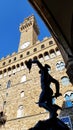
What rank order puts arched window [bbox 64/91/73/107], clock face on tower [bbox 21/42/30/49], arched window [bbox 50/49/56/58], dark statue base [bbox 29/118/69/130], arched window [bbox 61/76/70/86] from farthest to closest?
clock face on tower [bbox 21/42/30/49], arched window [bbox 50/49/56/58], arched window [bbox 61/76/70/86], arched window [bbox 64/91/73/107], dark statue base [bbox 29/118/69/130]

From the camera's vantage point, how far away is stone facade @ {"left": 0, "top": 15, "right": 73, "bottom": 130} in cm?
1549

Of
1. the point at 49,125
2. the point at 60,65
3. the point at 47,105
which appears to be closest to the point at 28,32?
the point at 60,65

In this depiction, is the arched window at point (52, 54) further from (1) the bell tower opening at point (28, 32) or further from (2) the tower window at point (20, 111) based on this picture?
(2) the tower window at point (20, 111)

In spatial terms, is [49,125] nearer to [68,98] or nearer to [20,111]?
[68,98]

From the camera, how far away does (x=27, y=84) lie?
732 inches

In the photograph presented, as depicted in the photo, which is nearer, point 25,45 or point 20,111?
point 20,111

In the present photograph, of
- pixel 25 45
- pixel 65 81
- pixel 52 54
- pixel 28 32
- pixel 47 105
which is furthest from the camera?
pixel 28 32

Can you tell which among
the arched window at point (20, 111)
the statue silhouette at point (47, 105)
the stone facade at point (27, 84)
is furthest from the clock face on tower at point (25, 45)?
the statue silhouette at point (47, 105)

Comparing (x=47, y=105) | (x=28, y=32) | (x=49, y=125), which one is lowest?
(x=49, y=125)

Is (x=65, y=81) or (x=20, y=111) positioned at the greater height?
(x=65, y=81)

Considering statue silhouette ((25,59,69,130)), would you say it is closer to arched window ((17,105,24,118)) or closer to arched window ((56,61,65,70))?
arched window ((17,105,24,118))

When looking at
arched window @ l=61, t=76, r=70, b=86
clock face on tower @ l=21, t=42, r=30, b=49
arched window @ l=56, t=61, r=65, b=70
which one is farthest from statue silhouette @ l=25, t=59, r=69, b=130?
clock face on tower @ l=21, t=42, r=30, b=49

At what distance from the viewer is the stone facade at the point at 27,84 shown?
15488mm

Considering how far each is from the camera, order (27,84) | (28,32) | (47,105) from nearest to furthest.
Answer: (47,105), (27,84), (28,32)
